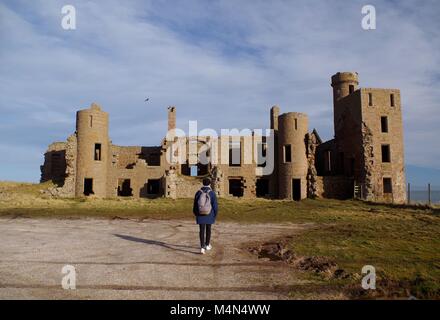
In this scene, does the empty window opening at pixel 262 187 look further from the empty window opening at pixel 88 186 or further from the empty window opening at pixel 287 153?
the empty window opening at pixel 88 186

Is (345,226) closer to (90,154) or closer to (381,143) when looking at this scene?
(381,143)

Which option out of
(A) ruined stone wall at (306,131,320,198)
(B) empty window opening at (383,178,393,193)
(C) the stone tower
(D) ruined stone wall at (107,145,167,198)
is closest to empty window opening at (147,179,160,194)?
(D) ruined stone wall at (107,145,167,198)

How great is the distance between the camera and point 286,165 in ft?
114

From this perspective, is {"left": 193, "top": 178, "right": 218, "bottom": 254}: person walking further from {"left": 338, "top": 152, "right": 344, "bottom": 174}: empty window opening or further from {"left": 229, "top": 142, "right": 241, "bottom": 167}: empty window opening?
{"left": 338, "top": 152, "right": 344, "bottom": 174}: empty window opening

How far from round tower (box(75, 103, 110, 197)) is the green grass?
401 cm

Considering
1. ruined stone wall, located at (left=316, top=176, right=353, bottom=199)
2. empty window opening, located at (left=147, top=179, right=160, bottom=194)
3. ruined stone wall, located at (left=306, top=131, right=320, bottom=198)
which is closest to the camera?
ruined stone wall, located at (left=306, top=131, right=320, bottom=198)

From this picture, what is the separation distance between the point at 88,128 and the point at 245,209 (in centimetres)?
1799

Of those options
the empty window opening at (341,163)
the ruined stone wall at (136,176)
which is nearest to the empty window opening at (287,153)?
the empty window opening at (341,163)

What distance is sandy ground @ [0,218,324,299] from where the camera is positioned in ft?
20.6
